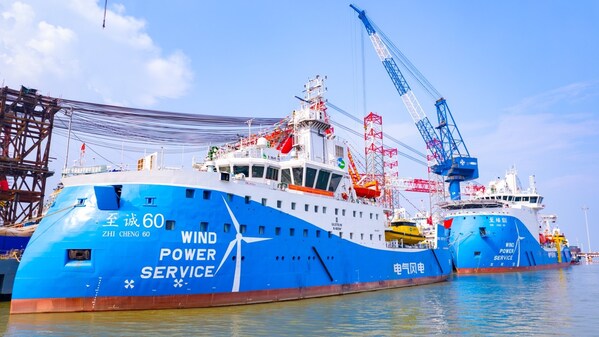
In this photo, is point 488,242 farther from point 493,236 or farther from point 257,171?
point 257,171

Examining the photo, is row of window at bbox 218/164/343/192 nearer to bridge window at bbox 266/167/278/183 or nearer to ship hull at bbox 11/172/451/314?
bridge window at bbox 266/167/278/183

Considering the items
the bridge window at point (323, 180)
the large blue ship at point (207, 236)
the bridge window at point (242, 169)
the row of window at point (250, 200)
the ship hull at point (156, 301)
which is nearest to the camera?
the ship hull at point (156, 301)

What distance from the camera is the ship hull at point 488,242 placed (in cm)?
4406

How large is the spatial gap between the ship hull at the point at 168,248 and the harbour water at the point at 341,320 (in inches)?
28.5

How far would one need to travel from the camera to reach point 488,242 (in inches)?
1740

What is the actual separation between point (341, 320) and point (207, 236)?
6.46m

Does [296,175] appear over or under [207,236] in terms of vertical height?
over

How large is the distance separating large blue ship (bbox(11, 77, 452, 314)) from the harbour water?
2.52 ft

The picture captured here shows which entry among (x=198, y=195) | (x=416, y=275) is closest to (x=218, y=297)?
(x=198, y=195)

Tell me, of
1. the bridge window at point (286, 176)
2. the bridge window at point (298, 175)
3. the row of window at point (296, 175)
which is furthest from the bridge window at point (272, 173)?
the bridge window at point (298, 175)

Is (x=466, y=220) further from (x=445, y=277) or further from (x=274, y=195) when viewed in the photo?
(x=274, y=195)

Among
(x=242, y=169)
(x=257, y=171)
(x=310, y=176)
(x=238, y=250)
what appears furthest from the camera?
(x=310, y=176)

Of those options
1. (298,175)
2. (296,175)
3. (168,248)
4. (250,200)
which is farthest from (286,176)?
(168,248)

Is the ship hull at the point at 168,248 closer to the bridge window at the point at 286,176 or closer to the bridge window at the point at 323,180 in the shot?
the bridge window at the point at 286,176
